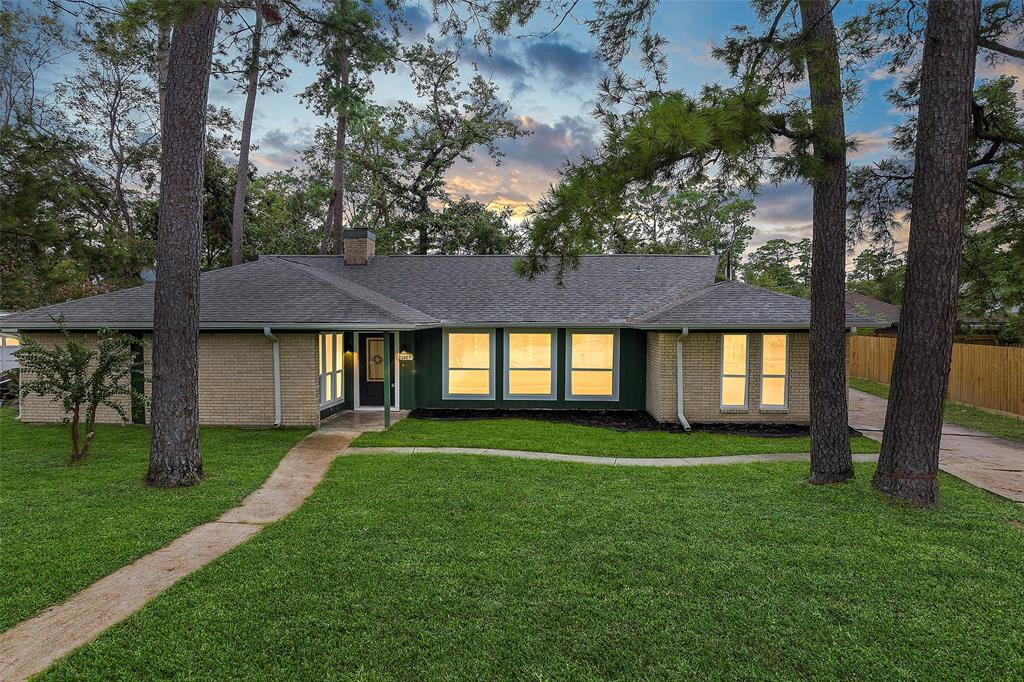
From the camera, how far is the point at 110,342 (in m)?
7.36

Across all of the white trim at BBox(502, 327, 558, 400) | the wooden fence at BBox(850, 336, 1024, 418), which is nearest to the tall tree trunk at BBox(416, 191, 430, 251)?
the white trim at BBox(502, 327, 558, 400)

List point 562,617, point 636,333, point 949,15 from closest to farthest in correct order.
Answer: point 562,617 < point 949,15 < point 636,333

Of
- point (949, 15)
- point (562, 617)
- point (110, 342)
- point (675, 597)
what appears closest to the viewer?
point (562, 617)

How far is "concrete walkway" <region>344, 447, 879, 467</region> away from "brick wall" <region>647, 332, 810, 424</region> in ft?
8.46

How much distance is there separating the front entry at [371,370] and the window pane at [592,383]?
507 centimetres

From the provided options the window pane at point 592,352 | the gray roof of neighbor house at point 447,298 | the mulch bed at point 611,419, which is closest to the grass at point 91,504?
the gray roof of neighbor house at point 447,298

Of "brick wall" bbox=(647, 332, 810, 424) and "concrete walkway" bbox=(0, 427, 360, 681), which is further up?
"brick wall" bbox=(647, 332, 810, 424)

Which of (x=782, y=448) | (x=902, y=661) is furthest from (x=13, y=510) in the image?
(x=782, y=448)

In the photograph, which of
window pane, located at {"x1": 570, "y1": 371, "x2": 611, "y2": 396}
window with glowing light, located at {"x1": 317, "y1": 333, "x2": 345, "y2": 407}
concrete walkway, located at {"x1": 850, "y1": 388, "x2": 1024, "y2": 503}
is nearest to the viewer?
concrete walkway, located at {"x1": 850, "y1": 388, "x2": 1024, "y2": 503}

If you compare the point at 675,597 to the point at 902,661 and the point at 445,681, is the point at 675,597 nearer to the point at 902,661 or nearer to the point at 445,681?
the point at 902,661

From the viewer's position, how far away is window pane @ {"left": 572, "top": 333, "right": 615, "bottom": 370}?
12.3 metres

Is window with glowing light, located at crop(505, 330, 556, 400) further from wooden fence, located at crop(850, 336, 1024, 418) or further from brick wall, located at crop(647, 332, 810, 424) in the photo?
wooden fence, located at crop(850, 336, 1024, 418)

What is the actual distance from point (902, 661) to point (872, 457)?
625cm

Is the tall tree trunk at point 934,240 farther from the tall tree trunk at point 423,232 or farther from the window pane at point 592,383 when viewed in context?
the tall tree trunk at point 423,232
